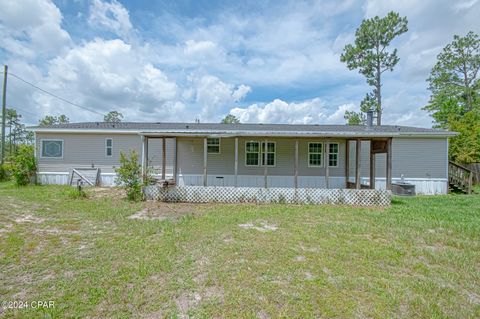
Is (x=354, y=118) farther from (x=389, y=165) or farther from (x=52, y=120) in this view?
(x=52, y=120)

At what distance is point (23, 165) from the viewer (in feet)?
39.5

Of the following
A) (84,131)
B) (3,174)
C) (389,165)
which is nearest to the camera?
(389,165)

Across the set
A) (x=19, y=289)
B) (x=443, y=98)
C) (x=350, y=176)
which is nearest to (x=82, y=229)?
(x=19, y=289)

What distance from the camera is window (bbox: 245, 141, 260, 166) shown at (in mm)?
12703

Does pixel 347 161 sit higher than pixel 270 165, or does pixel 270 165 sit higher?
pixel 347 161

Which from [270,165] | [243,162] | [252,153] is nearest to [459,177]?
[270,165]

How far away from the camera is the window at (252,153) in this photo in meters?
12.7

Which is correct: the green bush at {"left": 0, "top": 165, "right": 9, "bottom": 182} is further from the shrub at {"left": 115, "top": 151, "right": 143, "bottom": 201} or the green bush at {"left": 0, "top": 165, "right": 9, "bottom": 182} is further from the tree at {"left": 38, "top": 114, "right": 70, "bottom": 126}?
the tree at {"left": 38, "top": 114, "right": 70, "bottom": 126}

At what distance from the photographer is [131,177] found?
899cm

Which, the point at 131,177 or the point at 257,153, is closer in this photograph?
the point at 131,177

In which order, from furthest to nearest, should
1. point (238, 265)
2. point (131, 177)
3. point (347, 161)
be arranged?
point (347, 161) < point (131, 177) < point (238, 265)

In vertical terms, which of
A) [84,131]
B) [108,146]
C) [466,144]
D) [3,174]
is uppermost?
[84,131]

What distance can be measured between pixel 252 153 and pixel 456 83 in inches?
893

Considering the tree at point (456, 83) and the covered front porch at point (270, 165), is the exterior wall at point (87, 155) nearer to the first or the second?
the covered front porch at point (270, 165)
